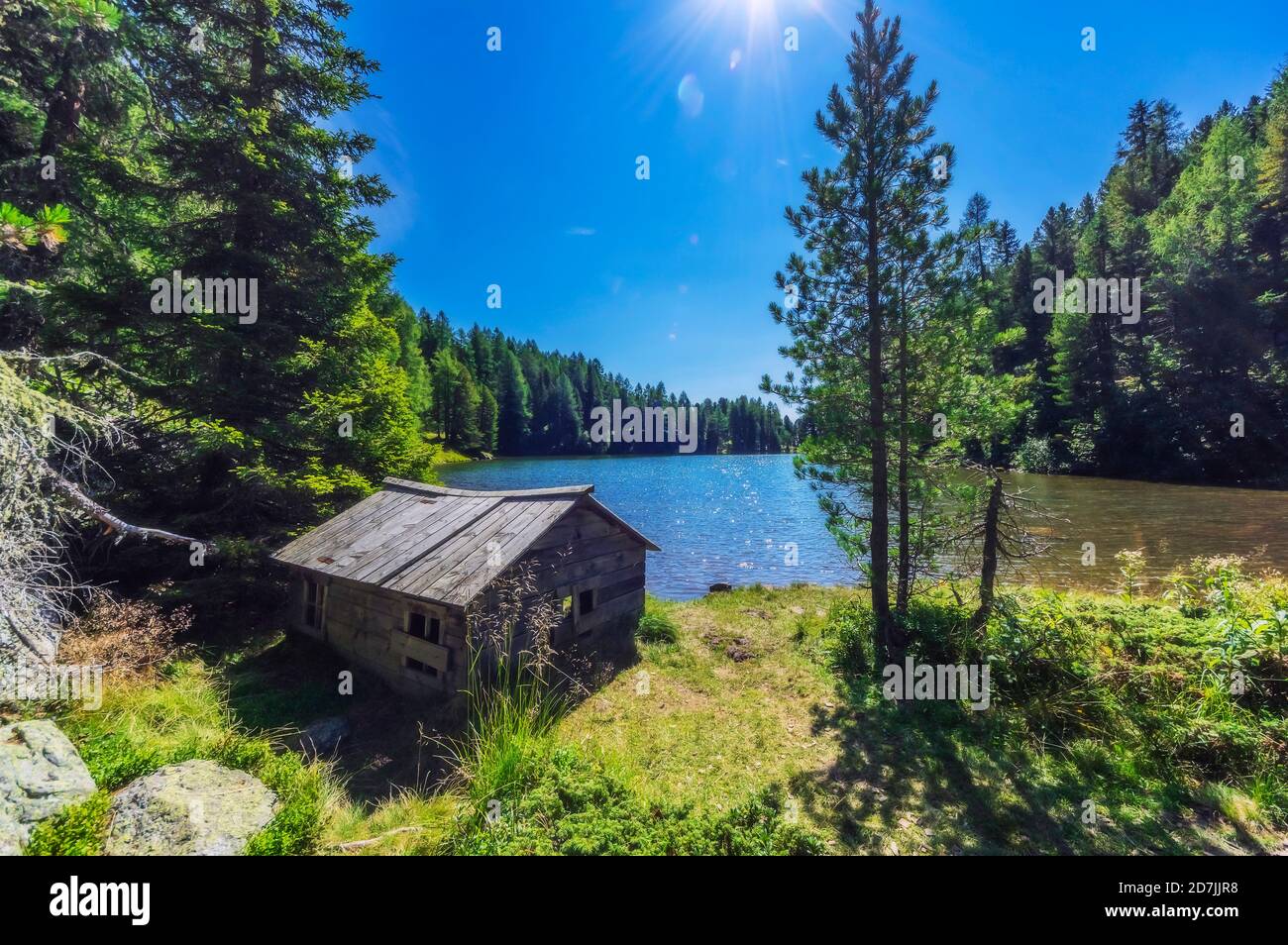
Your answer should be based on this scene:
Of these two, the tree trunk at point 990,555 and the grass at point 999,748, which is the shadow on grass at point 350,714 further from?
the tree trunk at point 990,555

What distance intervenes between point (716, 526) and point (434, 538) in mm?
22246

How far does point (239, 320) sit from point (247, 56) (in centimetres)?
677

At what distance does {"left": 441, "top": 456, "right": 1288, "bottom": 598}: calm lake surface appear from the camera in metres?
15.8

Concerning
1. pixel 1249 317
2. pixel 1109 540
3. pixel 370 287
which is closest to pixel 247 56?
pixel 370 287

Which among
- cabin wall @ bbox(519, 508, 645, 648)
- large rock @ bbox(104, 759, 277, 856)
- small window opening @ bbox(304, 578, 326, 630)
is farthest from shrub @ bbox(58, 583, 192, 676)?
cabin wall @ bbox(519, 508, 645, 648)

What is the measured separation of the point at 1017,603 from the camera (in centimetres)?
820

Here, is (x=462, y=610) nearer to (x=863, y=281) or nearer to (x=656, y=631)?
(x=656, y=631)

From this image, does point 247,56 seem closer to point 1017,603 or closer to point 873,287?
point 873,287

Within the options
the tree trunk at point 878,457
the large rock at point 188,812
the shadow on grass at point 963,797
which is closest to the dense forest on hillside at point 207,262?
the tree trunk at point 878,457

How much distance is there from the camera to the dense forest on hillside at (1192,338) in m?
29.1

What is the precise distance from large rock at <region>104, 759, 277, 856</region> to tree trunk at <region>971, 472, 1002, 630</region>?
34.8 ft

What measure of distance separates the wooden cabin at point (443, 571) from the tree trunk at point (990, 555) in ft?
22.9

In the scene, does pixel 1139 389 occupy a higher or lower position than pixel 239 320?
higher

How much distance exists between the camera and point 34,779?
369 centimetres
